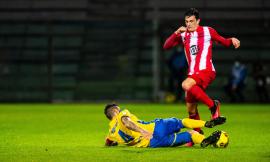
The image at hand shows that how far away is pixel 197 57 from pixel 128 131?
5.14 feet

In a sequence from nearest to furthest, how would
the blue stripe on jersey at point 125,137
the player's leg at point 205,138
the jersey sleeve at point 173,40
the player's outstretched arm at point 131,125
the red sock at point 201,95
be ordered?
the player's outstretched arm at point 131,125 → the player's leg at point 205,138 → the blue stripe on jersey at point 125,137 → the red sock at point 201,95 → the jersey sleeve at point 173,40

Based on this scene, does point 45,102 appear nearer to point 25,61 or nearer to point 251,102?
point 25,61

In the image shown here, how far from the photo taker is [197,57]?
36.2 ft

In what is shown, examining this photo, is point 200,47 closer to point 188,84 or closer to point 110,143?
point 188,84

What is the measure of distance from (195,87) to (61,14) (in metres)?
23.6

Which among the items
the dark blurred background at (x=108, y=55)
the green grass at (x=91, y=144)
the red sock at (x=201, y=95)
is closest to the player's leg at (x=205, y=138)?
the green grass at (x=91, y=144)

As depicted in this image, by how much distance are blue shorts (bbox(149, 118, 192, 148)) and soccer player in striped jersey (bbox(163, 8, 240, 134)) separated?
77 cm

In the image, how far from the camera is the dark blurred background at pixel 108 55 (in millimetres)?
28625

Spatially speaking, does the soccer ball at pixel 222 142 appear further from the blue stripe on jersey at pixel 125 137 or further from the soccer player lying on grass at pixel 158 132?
the blue stripe on jersey at pixel 125 137

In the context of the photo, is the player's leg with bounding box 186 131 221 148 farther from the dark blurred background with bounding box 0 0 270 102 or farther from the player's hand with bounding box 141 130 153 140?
the dark blurred background with bounding box 0 0 270 102

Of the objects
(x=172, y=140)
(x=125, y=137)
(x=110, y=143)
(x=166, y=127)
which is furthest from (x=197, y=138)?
(x=110, y=143)

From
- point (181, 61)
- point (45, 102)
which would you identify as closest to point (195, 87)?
point (181, 61)

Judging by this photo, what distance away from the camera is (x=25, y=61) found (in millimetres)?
29797

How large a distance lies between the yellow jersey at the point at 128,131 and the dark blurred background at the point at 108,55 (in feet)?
57.8
